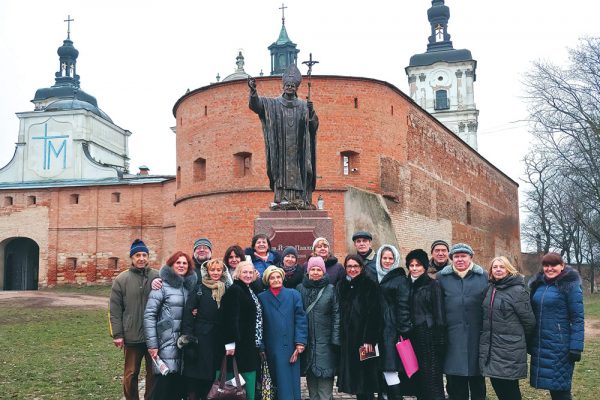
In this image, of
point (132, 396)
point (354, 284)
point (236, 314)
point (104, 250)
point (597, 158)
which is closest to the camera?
point (236, 314)

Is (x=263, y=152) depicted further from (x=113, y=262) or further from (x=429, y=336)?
(x=429, y=336)

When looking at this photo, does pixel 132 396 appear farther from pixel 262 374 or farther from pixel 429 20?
pixel 429 20

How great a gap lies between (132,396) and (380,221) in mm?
14593

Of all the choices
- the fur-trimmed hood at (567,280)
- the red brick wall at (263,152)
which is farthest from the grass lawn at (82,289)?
the fur-trimmed hood at (567,280)

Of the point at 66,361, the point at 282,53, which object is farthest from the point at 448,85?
the point at 66,361

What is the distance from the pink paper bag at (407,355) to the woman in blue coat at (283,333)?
0.71m

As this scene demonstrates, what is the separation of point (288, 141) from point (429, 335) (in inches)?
136

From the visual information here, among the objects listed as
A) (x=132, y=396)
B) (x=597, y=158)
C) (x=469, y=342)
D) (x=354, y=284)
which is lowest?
(x=132, y=396)

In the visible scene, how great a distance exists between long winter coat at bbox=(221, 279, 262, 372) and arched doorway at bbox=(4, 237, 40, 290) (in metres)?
25.5

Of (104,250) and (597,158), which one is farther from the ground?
(597,158)

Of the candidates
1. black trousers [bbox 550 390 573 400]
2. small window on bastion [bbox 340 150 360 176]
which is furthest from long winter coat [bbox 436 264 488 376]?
small window on bastion [bbox 340 150 360 176]

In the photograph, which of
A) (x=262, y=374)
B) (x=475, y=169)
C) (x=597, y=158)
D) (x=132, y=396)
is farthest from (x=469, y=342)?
(x=475, y=169)

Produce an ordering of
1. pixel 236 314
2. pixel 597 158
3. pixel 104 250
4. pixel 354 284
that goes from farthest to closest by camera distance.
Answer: pixel 104 250, pixel 597 158, pixel 354 284, pixel 236 314

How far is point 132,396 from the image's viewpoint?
497 centimetres
